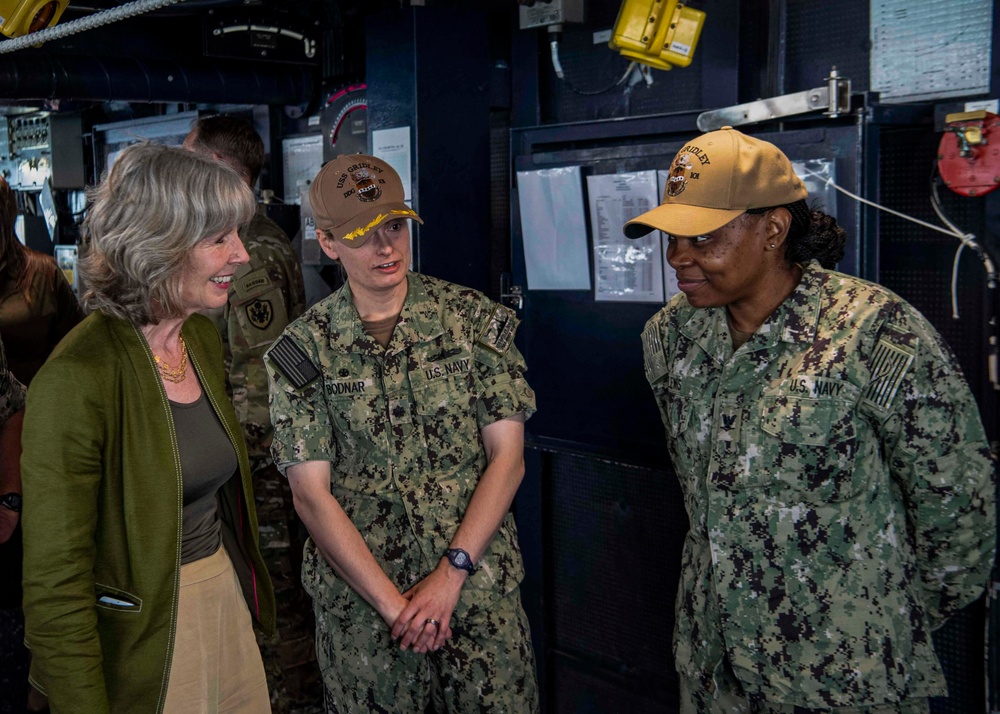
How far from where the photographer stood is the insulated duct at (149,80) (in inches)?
150

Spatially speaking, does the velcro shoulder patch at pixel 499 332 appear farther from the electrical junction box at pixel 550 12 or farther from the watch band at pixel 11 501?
the watch band at pixel 11 501

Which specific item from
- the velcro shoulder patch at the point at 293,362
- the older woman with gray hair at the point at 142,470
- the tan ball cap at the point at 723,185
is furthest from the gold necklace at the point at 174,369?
the tan ball cap at the point at 723,185

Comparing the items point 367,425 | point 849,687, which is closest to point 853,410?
point 849,687

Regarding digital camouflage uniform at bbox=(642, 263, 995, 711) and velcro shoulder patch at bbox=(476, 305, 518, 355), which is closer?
digital camouflage uniform at bbox=(642, 263, 995, 711)

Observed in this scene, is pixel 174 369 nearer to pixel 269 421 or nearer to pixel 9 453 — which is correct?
pixel 9 453

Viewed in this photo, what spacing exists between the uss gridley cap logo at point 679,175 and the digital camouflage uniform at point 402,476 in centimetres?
65

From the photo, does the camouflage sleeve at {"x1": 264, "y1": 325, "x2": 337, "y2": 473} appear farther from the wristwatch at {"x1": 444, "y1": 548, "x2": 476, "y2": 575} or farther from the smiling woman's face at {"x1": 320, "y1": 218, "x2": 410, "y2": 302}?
the wristwatch at {"x1": 444, "y1": 548, "x2": 476, "y2": 575}

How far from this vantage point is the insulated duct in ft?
12.5

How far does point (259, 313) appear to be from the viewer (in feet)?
10.9

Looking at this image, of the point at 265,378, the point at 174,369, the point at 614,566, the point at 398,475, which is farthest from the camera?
the point at 265,378

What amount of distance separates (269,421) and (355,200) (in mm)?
1117

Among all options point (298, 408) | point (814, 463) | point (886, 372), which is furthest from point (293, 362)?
point (886, 372)

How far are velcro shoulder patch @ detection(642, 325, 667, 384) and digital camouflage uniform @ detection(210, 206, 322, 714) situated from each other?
57.1 inches

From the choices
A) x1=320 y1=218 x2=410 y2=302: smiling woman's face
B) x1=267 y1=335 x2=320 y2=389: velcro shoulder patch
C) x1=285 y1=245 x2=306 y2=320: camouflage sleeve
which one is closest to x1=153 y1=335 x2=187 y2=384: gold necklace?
x1=267 y1=335 x2=320 y2=389: velcro shoulder patch
